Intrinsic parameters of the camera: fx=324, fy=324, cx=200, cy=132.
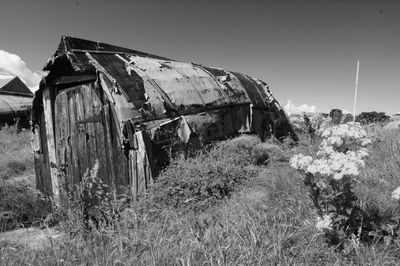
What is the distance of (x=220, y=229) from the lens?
3.47 metres

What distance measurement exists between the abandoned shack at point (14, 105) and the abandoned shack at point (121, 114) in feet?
40.8

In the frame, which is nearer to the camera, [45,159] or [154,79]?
[154,79]

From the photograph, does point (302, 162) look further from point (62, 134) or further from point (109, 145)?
point (62, 134)

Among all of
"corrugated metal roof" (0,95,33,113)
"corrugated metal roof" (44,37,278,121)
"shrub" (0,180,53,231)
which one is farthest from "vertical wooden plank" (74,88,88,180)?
"corrugated metal roof" (0,95,33,113)

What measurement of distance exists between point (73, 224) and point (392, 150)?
5498 millimetres

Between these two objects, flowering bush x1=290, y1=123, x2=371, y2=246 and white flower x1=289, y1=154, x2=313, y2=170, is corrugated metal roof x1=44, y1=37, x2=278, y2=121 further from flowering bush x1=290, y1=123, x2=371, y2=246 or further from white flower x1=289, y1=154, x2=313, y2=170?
flowering bush x1=290, y1=123, x2=371, y2=246

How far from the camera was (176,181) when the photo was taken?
5.36m

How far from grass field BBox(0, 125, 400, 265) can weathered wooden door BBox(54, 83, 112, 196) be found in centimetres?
173

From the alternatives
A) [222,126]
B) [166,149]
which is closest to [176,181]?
[166,149]

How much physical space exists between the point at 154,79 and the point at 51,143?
2.93m

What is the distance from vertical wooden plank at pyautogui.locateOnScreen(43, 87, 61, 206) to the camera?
7398 millimetres

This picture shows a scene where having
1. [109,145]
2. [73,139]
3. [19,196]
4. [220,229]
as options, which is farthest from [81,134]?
[220,229]

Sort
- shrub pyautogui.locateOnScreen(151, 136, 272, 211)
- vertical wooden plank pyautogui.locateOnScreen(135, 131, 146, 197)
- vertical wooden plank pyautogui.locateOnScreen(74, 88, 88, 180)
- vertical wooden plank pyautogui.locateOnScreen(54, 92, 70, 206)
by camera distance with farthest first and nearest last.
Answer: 1. vertical wooden plank pyautogui.locateOnScreen(54, 92, 70, 206)
2. vertical wooden plank pyautogui.locateOnScreen(74, 88, 88, 180)
3. vertical wooden plank pyautogui.locateOnScreen(135, 131, 146, 197)
4. shrub pyautogui.locateOnScreen(151, 136, 272, 211)

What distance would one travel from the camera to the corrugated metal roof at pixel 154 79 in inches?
238
